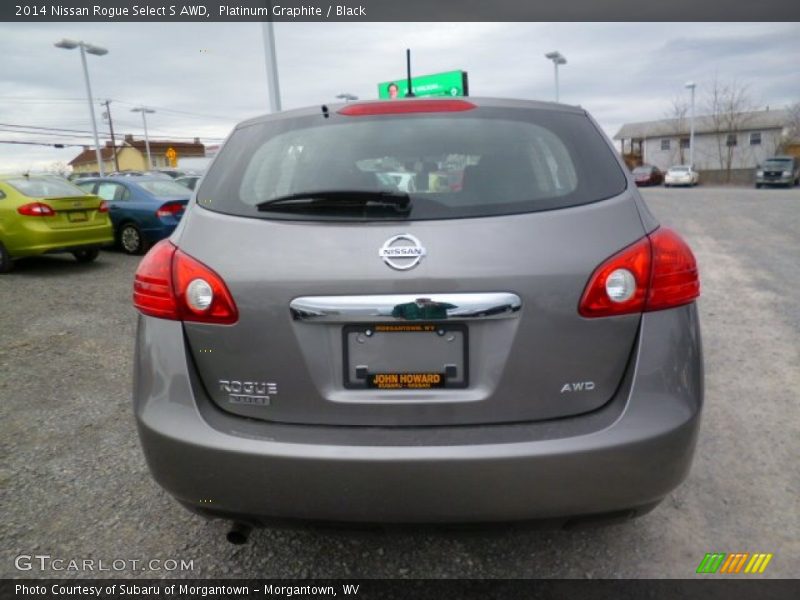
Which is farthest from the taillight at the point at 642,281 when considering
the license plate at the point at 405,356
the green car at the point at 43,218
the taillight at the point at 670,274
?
the green car at the point at 43,218

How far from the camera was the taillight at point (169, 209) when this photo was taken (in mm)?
10062

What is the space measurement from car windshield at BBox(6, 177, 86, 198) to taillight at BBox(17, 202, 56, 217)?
0.22 m

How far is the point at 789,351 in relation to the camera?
4531 millimetres

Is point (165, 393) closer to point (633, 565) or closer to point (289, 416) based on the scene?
point (289, 416)

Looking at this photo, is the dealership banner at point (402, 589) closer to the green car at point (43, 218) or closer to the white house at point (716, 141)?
the green car at point (43, 218)

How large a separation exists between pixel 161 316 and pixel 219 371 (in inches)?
10.6

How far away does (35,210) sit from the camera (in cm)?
844

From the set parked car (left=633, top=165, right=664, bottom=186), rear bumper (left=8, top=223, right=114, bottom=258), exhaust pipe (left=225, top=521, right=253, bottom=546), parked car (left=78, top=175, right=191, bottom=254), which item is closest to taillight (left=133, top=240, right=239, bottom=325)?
exhaust pipe (left=225, top=521, right=253, bottom=546)

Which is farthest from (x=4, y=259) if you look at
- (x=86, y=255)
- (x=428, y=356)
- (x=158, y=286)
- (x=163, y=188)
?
(x=428, y=356)

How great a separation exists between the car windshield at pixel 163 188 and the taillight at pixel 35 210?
2.08 meters

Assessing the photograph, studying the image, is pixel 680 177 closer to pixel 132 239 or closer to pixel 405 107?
pixel 132 239

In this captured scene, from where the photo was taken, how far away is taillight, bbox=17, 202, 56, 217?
841 cm

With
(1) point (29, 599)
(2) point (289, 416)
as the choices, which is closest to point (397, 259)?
(2) point (289, 416)

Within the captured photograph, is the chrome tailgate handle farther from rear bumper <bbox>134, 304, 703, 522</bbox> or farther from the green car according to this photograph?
the green car
